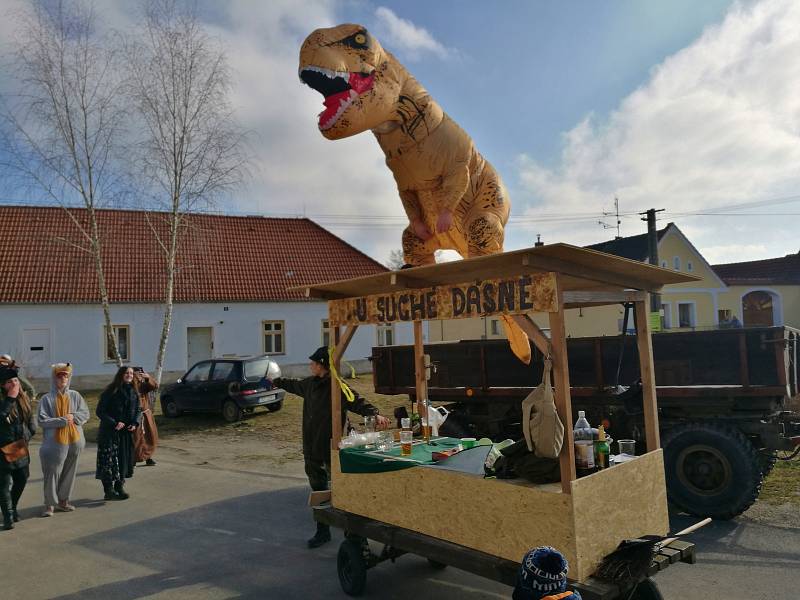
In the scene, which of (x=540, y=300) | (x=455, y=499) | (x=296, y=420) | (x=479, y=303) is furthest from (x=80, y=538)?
(x=296, y=420)

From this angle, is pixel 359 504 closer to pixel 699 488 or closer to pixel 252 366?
pixel 699 488

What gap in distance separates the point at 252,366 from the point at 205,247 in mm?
11120

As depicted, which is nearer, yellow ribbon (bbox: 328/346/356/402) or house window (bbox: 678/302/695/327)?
yellow ribbon (bbox: 328/346/356/402)

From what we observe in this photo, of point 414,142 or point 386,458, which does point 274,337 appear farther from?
point 386,458

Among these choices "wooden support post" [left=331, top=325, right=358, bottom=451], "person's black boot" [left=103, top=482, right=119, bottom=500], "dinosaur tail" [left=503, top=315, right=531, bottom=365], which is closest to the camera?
"wooden support post" [left=331, top=325, right=358, bottom=451]

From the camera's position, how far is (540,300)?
147 inches

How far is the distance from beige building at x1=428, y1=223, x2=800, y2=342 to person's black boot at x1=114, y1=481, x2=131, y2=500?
931 inches

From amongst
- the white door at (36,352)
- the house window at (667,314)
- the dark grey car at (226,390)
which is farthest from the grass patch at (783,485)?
the house window at (667,314)

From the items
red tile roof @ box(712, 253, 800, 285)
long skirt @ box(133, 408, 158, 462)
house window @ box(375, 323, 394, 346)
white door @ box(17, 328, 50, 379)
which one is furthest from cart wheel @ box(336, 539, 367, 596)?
red tile roof @ box(712, 253, 800, 285)

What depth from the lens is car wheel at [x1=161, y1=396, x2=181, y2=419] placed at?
49.9ft

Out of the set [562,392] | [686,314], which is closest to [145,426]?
[562,392]

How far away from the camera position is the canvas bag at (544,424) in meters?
3.63

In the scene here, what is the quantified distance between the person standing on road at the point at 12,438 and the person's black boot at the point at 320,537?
3621mm

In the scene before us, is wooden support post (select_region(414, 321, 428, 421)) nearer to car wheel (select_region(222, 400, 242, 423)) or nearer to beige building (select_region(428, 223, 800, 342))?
car wheel (select_region(222, 400, 242, 423))
